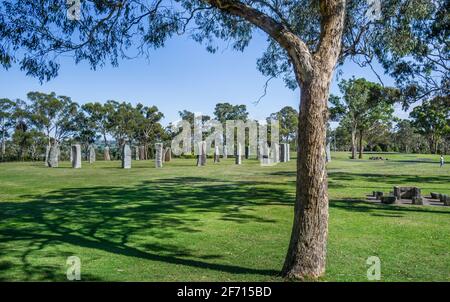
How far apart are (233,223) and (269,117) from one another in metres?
71.5

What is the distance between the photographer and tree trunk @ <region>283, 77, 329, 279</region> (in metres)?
5.90

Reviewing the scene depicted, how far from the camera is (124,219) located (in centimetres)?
1080

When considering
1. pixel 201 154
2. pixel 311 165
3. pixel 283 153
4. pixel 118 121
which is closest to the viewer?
pixel 311 165

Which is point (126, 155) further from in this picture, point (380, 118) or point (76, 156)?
point (380, 118)

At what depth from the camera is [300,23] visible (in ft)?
49.6

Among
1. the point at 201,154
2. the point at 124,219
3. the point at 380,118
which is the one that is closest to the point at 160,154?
the point at 201,154

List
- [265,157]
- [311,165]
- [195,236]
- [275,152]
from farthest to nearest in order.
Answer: [275,152] < [265,157] < [195,236] < [311,165]

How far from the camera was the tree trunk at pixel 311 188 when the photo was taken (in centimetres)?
590

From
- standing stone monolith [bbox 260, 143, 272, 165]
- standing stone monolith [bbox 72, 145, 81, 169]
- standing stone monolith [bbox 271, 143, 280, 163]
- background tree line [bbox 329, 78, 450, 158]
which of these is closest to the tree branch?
background tree line [bbox 329, 78, 450, 158]

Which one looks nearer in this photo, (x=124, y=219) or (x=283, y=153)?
(x=124, y=219)

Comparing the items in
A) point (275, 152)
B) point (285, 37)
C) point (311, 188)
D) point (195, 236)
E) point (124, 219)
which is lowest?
point (195, 236)

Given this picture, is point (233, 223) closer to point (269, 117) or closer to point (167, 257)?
point (167, 257)

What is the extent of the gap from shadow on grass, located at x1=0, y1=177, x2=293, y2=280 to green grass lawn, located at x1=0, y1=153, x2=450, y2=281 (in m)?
0.03

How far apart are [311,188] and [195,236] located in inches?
162
